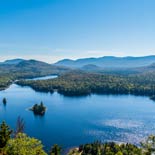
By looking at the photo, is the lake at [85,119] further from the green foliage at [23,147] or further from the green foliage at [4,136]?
the green foliage at [23,147]

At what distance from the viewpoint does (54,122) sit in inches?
3949

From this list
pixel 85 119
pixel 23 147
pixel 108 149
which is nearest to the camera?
pixel 23 147

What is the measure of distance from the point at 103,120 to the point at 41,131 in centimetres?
2799

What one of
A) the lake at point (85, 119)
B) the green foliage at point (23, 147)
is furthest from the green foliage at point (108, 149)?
the green foliage at point (23, 147)

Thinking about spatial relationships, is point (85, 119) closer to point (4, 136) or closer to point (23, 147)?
point (4, 136)

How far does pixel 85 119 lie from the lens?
106 m

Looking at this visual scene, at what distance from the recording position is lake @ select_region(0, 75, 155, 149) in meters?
83.6

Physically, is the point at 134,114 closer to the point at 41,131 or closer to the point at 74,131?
the point at 74,131

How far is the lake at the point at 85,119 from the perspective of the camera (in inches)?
3292

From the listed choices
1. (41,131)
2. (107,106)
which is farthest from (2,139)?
(107,106)

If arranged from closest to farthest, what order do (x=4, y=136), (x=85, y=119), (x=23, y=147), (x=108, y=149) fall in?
(x=23, y=147) → (x=4, y=136) → (x=108, y=149) → (x=85, y=119)

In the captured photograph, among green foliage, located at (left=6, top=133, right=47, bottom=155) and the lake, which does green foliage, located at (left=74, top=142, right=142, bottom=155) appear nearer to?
the lake

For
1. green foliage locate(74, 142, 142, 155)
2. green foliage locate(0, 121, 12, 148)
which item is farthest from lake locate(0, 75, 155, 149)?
green foliage locate(0, 121, 12, 148)

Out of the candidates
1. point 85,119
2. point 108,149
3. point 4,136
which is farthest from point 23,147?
point 85,119
